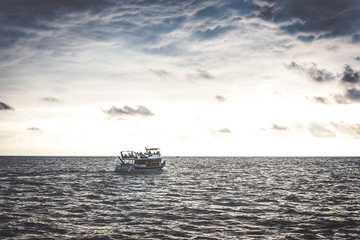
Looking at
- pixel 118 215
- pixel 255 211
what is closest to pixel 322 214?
pixel 255 211

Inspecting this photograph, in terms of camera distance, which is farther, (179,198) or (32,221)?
(179,198)

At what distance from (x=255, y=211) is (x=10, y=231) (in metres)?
21.1

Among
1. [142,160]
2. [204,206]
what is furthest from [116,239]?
[142,160]

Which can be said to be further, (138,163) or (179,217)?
(138,163)

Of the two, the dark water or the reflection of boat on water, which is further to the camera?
the reflection of boat on water

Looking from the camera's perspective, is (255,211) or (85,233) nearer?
(85,233)

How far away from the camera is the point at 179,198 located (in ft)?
123

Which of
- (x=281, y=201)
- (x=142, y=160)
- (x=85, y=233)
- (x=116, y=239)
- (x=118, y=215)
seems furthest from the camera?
(x=142, y=160)

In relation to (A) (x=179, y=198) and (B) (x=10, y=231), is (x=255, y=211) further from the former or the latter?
(B) (x=10, y=231)

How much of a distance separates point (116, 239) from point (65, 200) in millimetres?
19141

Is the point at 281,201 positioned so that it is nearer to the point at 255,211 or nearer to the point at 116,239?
the point at 255,211

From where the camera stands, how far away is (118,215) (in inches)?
1059

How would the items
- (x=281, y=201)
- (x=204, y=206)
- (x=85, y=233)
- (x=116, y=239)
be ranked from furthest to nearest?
(x=281, y=201) < (x=204, y=206) < (x=85, y=233) < (x=116, y=239)

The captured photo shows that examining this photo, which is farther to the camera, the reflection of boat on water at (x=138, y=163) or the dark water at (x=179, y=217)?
the reflection of boat on water at (x=138, y=163)
